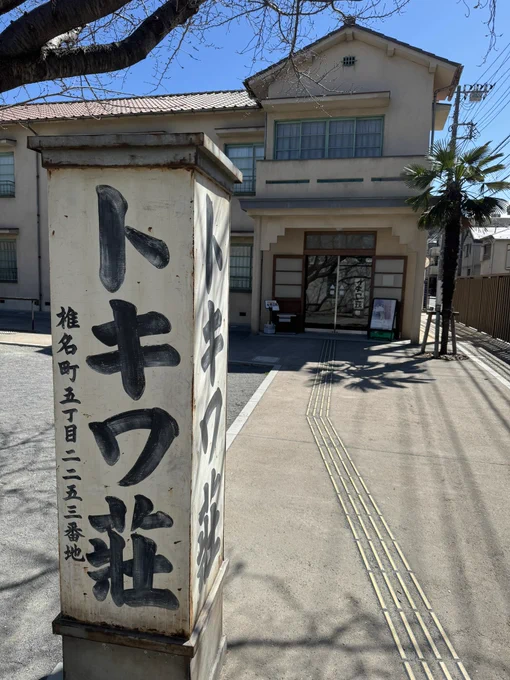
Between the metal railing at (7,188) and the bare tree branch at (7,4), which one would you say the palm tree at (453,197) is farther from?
the metal railing at (7,188)

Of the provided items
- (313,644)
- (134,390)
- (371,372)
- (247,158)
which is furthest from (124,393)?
(247,158)

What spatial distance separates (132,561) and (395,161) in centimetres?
1218

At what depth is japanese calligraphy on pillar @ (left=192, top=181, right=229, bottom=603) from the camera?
190cm

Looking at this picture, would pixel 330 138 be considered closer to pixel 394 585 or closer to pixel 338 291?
pixel 338 291

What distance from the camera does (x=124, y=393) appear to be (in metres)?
1.89

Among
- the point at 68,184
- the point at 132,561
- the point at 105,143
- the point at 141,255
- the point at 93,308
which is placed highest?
the point at 105,143

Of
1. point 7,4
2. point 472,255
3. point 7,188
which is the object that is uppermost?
point 7,188

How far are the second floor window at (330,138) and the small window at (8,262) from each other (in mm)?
11281

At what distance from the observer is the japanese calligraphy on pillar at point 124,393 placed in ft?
5.91

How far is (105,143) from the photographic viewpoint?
5.76 feet

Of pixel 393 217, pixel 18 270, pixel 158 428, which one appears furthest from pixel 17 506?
pixel 18 270

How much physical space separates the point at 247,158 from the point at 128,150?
1473 centimetres

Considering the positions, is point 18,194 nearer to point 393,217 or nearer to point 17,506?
point 393,217

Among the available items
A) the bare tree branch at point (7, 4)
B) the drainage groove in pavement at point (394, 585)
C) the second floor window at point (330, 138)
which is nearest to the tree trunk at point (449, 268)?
the second floor window at point (330, 138)
